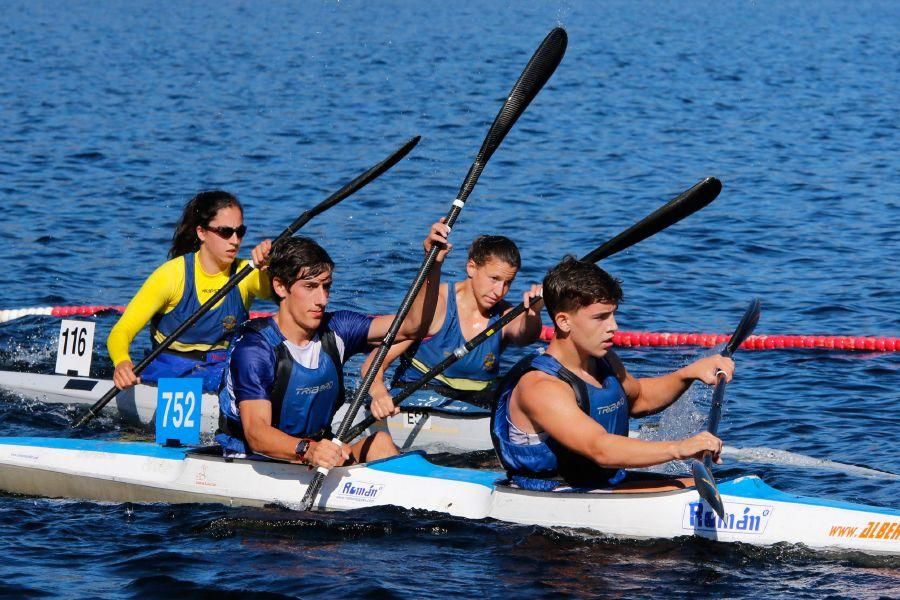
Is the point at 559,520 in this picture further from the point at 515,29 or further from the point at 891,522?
the point at 515,29

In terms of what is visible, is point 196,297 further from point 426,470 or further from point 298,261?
point 426,470

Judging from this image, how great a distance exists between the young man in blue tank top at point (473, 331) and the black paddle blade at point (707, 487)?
2041mm

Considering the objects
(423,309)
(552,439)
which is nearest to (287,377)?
(423,309)

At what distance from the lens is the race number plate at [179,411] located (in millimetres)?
7426

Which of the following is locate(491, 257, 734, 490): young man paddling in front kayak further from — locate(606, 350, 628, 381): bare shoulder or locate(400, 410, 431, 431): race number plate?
locate(400, 410, 431, 431): race number plate

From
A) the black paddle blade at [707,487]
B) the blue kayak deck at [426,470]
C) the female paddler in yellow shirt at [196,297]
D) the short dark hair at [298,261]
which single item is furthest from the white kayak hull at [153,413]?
the black paddle blade at [707,487]

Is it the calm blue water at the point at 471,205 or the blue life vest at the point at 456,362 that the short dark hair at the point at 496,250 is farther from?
the calm blue water at the point at 471,205

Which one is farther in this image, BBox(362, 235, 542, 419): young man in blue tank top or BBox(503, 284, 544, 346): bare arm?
BBox(503, 284, 544, 346): bare arm

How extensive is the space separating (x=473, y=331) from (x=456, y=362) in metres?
0.31

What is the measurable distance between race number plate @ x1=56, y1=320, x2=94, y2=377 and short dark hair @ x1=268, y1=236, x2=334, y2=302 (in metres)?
3.06

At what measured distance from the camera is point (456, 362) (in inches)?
339

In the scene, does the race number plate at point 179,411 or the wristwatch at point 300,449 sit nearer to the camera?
the wristwatch at point 300,449

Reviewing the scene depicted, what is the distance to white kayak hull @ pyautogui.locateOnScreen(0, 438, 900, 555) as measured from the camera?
6.32 metres

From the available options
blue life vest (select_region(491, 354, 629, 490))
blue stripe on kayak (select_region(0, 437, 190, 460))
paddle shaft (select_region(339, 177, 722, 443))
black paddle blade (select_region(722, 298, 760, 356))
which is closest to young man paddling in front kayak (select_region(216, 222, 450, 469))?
paddle shaft (select_region(339, 177, 722, 443))
